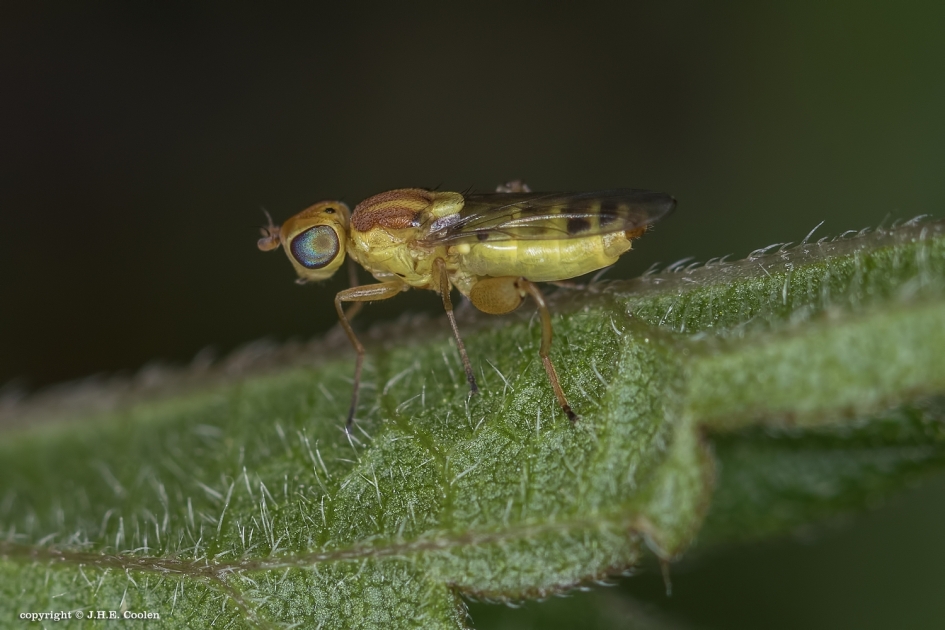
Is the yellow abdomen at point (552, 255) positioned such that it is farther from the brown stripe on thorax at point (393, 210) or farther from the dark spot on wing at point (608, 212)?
the brown stripe on thorax at point (393, 210)

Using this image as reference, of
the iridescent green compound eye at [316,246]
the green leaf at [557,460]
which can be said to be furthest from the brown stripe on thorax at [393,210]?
the green leaf at [557,460]

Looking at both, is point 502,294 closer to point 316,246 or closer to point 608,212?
point 608,212

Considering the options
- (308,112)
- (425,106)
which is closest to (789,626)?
(425,106)

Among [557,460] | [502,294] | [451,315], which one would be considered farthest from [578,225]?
[557,460]

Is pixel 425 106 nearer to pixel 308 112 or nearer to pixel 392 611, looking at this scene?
pixel 308 112

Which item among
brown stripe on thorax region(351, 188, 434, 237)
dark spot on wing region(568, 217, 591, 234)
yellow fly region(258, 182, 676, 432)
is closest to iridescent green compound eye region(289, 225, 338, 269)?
yellow fly region(258, 182, 676, 432)

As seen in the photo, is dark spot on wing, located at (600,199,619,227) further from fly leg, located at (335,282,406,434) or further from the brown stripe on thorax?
fly leg, located at (335,282,406,434)
